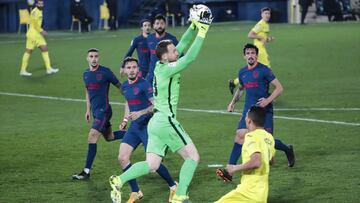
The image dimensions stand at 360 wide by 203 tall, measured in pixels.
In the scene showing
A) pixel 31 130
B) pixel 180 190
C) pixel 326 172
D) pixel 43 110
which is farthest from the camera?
pixel 43 110

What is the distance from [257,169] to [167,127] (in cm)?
227

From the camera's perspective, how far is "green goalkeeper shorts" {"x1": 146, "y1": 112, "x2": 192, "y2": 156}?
40.8 feet

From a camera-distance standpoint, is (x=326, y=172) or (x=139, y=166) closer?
(x=139, y=166)

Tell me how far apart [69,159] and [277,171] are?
4018mm

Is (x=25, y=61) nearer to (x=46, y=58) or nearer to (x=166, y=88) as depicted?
(x=46, y=58)

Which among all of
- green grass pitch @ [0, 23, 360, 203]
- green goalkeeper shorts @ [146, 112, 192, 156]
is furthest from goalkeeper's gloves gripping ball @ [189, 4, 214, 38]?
green grass pitch @ [0, 23, 360, 203]

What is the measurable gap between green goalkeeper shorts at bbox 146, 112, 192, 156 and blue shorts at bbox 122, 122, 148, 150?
1187mm

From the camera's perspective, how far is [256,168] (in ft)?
33.9

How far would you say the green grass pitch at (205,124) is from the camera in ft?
46.9

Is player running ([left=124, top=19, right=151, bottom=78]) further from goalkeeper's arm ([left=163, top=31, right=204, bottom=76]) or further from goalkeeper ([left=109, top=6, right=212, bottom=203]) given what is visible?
goalkeeper's arm ([left=163, top=31, right=204, bottom=76])

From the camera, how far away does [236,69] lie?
32094 millimetres

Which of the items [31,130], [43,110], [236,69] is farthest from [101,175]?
[236,69]

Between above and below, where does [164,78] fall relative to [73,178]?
above

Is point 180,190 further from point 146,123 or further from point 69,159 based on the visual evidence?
point 69,159
